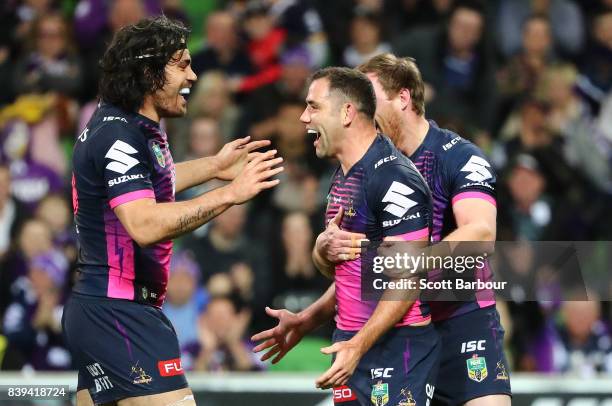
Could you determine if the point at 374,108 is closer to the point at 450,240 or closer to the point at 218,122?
the point at 450,240

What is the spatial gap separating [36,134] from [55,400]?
4.09m

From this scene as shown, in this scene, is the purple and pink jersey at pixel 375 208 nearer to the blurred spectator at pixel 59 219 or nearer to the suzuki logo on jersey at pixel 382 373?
the suzuki logo on jersey at pixel 382 373

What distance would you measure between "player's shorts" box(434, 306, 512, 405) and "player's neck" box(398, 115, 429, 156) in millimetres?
986

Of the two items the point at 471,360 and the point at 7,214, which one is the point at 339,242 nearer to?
the point at 471,360

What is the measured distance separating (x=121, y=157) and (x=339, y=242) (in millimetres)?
1149

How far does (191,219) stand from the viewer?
18.1 ft

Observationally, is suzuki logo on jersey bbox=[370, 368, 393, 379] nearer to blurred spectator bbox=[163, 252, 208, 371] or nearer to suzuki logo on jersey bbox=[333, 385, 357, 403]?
suzuki logo on jersey bbox=[333, 385, 357, 403]

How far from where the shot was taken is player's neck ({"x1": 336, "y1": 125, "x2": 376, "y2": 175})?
5809mm

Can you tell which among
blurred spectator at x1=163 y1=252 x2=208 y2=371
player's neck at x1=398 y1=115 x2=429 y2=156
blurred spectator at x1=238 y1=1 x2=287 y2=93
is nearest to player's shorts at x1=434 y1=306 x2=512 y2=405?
player's neck at x1=398 y1=115 x2=429 y2=156

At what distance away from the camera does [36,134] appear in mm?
11305

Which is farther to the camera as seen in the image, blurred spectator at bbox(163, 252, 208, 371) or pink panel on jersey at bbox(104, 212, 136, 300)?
blurred spectator at bbox(163, 252, 208, 371)

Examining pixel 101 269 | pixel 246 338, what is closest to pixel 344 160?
pixel 101 269

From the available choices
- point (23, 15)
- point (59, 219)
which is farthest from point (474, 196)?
point (23, 15)

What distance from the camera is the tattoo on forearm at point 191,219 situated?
549 centimetres
